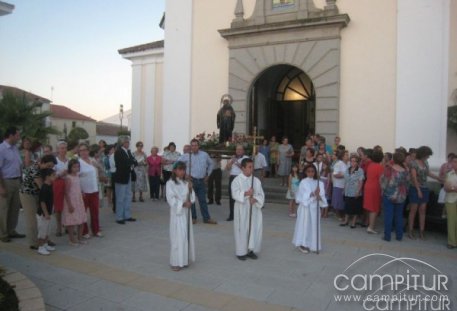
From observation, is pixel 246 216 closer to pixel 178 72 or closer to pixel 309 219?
pixel 309 219

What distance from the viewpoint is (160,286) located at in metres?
4.79

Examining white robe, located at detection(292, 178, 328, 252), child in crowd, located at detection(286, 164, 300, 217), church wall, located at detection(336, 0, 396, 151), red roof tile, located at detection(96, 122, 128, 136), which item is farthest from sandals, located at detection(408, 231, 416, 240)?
red roof tile, located at detection(96, 122, 128, 136)

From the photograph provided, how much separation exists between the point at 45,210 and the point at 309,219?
4.16 meters

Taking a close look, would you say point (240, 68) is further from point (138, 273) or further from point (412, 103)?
point (138, 273)

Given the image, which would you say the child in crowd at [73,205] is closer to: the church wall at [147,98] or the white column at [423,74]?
the white column at [423,74]

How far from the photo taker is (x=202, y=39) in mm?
14648

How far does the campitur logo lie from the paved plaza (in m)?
0.11

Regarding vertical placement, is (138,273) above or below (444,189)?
below

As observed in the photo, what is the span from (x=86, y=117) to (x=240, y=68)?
171 feet

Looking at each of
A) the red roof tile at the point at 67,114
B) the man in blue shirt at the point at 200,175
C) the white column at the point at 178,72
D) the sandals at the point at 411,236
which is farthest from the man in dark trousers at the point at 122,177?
the red roof tile at the point at 67,114

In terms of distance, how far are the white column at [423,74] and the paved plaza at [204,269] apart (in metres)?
4.26

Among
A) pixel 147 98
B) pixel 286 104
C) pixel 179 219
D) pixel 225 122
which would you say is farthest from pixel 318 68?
pixel 179 219

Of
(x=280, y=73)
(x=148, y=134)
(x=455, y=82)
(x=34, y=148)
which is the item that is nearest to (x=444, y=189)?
(x=455, y=82)

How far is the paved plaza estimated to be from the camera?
438 centimetres
